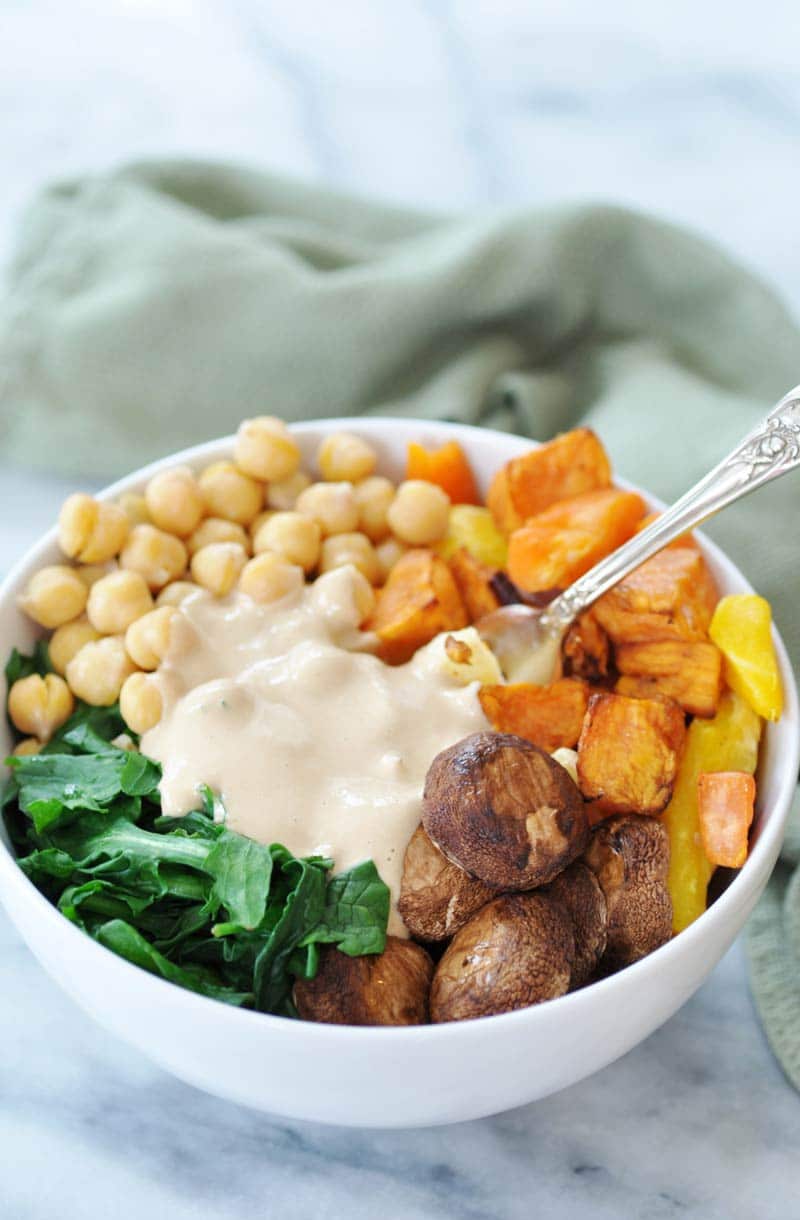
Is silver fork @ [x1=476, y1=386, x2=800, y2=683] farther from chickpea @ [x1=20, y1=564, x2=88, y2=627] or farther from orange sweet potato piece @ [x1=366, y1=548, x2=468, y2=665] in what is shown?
chickpea @ [x1=20, y1=564, x2=88, y2=627]

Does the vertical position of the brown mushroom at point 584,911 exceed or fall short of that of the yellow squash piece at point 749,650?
it falls short

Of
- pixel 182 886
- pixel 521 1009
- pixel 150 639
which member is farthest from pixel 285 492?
pixel 521 1009

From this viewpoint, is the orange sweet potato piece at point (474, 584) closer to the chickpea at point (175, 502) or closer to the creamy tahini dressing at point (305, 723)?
the creamy tahini dressing at point (305, 723)

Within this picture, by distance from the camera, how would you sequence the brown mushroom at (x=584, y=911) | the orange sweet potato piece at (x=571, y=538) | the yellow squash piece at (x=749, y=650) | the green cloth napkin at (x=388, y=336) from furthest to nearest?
the green cloth napkin at (x=388, y=336)
the orange sweet potato piece at (x=571, y=538)
the yellow squash piece at (x=749, y=650)
the brown mushroom at (x=584, y=911)

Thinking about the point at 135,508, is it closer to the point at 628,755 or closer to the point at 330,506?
the point at 330,506

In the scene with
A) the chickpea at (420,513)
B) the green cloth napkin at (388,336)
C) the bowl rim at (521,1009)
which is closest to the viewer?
the bowl rim at (521,1009)

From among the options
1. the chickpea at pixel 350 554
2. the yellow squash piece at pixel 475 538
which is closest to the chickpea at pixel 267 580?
the chickpea at pixel 350 554

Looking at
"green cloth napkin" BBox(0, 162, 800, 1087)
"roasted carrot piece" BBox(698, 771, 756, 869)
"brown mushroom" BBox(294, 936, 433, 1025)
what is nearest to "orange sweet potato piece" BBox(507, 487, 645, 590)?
"roasted carrot piece" BBox(698, 771, 756, 869)
